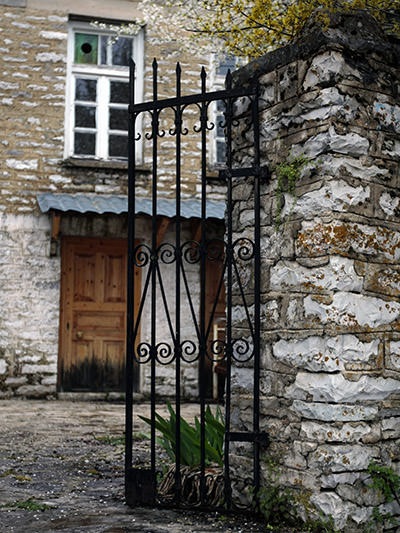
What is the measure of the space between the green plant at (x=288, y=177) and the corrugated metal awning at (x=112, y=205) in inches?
181

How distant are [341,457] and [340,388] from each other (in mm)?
281

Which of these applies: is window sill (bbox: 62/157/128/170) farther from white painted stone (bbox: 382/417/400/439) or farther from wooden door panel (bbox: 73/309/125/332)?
white painted stone (bbox: 382/417/400/439)

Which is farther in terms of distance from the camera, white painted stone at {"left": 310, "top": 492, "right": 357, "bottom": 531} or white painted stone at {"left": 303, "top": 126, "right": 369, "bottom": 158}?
white painted stone at {"left": 303, "top": 126, "right": 369, "bottom": 158}

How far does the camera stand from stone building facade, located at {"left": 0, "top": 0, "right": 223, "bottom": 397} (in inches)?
330

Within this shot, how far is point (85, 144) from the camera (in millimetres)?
8828

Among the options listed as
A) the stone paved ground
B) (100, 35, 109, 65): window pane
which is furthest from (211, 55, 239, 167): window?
the stone paved ground

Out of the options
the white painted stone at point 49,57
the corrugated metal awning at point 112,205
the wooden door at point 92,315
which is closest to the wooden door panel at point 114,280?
the wooden door at point 92,315

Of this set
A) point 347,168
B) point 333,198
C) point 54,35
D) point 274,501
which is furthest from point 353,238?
point 54,35

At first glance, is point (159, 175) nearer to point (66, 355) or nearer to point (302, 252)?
point (66, 355)

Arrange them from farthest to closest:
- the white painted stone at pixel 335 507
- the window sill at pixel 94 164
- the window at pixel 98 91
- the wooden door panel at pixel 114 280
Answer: the window at pixel 98 91, the wooden door panel at pixel 114 280, the window sill at pixel 94 164, the white painted stone at pixel 335 507

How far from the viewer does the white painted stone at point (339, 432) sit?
2980mm

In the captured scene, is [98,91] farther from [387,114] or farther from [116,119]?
[387,114]

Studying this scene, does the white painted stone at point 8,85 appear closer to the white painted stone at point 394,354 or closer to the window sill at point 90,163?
the window sill at point 90,163

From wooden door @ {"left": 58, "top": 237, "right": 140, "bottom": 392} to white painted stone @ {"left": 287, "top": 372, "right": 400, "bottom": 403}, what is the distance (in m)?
5.75
